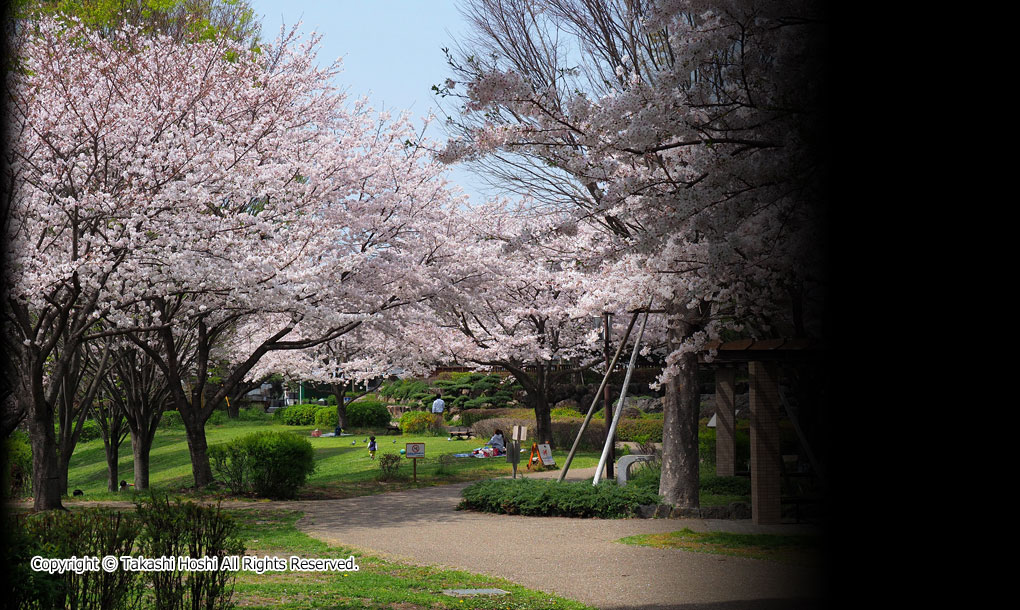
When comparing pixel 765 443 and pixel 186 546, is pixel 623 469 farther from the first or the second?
pixel 186 546

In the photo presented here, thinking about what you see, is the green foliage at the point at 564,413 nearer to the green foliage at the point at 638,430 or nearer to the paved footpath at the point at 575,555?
the green foliage at the point at 638,430

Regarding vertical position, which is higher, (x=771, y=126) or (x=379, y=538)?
(x=771, y=126)

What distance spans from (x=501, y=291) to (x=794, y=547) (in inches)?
562

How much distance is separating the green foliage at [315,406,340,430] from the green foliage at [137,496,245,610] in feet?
102

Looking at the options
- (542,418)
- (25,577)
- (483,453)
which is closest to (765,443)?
(25,577)

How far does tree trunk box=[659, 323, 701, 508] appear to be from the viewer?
11675 millimetres

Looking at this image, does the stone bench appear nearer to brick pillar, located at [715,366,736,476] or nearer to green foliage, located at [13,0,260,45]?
brick pillar, located at [715,366,736,476]

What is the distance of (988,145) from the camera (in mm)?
3125

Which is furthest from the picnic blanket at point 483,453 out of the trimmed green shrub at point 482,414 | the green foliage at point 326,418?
the green foliage at point 326,418

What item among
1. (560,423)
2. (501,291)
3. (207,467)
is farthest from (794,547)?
(560,423)

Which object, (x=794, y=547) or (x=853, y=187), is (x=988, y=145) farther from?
(x=794, y=547)

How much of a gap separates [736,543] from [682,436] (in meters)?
2.95

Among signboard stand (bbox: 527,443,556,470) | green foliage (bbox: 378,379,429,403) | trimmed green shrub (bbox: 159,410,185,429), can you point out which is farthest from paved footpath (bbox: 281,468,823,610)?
trimmed green shrub (bbox: 159,410,185,429)

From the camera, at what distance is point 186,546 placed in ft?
15.6
